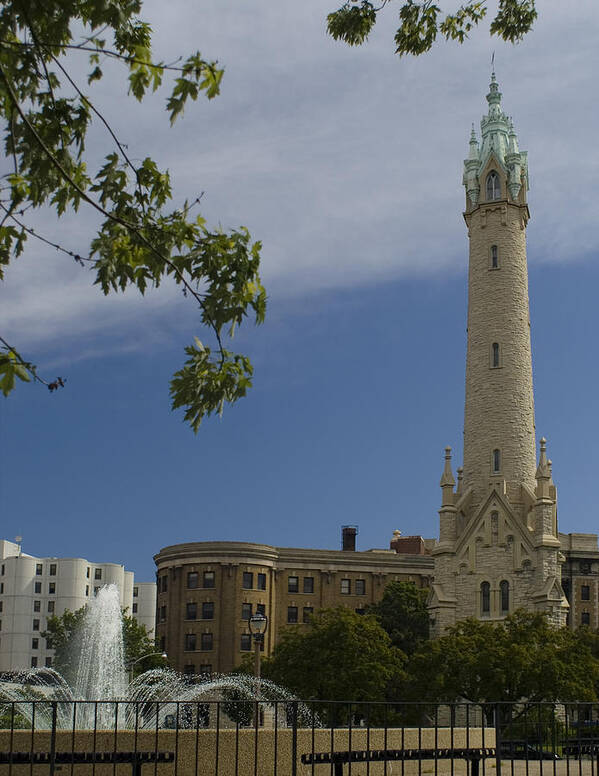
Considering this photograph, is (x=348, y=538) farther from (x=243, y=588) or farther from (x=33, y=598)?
(x=33, y=598)

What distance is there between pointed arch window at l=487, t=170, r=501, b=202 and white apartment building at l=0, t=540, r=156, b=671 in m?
74.6

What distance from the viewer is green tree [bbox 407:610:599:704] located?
49094 millimetres

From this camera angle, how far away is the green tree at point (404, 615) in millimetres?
71000

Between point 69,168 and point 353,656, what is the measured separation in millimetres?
44239

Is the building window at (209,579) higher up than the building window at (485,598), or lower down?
higher up

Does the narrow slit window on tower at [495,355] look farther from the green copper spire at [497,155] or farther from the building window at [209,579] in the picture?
the building window at [209,579]

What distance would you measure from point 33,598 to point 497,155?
7805 cm

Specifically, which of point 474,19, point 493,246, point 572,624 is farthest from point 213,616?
point 474,19

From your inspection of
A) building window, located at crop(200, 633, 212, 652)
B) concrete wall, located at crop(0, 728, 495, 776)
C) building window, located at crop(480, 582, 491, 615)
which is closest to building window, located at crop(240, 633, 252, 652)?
building window, located at crop(200, 633, 212, 652)

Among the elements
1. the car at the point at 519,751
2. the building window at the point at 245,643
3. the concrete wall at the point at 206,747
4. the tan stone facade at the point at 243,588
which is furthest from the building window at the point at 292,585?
the concrete wall at the point at 206,747

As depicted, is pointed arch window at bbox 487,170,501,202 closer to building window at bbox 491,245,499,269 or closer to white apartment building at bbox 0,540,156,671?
building window at bbox 491,245,499,269

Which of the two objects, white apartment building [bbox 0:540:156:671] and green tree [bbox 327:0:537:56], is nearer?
green tree [bbox 327:0:537:56]

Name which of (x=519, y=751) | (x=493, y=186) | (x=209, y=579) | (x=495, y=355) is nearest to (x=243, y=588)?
(x=209, y=579)

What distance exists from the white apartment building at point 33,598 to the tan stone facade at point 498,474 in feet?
225
